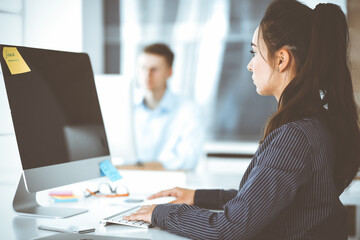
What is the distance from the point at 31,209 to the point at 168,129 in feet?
8.16

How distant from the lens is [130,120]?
2438 millimetres

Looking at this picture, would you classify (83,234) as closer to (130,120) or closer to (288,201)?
(288,201)

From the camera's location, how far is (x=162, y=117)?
382 cm

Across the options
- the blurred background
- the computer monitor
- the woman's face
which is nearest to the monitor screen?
the computer monitor

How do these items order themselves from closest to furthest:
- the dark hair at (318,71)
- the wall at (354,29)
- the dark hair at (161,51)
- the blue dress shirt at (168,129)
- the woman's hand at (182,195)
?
the dark hair at (318,71)
the woman's hand at (182,195)
the wall at (354,29)
the blue dress shirt at (168,129)
the dark hair at (161,51)

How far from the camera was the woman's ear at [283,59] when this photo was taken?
1128mm

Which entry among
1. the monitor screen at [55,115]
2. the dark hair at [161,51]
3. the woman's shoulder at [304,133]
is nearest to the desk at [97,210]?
the monitor screen at [55,115]

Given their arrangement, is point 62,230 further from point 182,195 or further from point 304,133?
point 304,133

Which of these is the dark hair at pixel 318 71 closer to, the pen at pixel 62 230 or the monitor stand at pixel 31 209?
the pen at pixel 62 230

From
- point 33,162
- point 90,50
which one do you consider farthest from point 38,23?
point 90,50

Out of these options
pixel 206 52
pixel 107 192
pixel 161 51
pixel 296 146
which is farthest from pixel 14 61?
pixel 206 52

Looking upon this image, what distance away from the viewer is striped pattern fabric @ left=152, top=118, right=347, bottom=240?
970mm

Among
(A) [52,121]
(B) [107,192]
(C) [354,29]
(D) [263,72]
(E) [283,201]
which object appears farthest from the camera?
(C) [354,29]

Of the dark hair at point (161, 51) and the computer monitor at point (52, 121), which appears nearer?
the computer monitor at point (52, 121)
